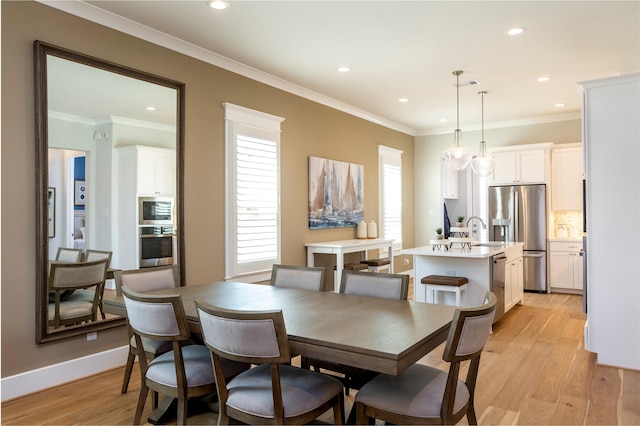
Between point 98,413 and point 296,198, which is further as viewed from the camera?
point 296,198

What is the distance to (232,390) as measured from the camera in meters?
2.01

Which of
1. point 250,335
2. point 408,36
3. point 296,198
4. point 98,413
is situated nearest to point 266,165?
point 296,198

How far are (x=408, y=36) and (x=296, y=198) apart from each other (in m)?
2.38

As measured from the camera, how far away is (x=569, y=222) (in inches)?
284

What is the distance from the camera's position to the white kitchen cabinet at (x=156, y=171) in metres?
3.83

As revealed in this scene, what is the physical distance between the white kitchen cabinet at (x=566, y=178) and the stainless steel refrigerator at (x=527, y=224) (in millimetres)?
334

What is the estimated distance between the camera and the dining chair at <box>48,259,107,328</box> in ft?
10.3

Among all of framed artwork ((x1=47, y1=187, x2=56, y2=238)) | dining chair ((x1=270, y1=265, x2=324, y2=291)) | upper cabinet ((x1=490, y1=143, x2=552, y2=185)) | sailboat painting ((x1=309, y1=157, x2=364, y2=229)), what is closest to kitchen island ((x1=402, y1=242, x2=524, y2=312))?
sailboat painting ((x1=309, y1=157, x2=364, y2=229))

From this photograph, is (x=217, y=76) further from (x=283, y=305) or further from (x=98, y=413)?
(x=98, y=413)

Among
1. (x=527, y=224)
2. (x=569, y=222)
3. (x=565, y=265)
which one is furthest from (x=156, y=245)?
(x=569, y=222)

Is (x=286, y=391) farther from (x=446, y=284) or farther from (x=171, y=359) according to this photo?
(x=446, y=284)

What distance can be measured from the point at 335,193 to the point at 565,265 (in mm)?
3845

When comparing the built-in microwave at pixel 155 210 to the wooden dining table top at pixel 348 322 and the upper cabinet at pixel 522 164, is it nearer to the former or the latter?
the wooden dining table top at pixel 348 322

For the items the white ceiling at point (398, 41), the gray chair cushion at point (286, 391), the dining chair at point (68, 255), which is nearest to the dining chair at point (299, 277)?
the gray chair cushion at point (286, 391)
